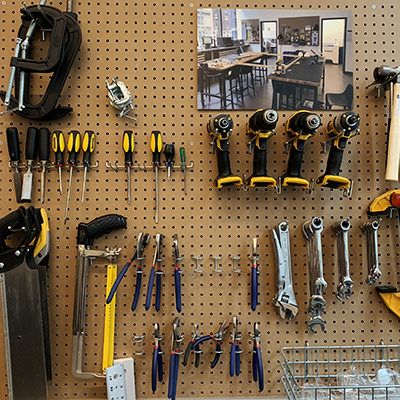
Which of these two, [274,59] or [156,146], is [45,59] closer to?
[156,146]

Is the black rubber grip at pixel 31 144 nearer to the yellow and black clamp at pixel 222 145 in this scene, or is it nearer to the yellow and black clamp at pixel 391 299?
the yellow and black clamp at pixel 222 145

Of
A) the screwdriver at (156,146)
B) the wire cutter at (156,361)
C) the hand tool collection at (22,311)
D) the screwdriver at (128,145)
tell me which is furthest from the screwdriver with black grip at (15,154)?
the wire cutter at (156,361)

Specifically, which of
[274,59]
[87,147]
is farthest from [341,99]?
[87,147]

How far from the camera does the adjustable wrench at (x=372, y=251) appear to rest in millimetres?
1312

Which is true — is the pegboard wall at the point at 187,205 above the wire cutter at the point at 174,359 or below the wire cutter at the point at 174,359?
above

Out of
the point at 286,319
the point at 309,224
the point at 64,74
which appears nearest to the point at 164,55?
the point at 64,74

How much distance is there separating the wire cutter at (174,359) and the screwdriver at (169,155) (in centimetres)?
65

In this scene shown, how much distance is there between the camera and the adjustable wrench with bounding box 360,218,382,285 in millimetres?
1312

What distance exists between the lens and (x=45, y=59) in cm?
125

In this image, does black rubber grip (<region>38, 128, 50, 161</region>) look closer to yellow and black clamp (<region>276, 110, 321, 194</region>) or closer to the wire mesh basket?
yellow and black clamp (<region>276, 110, 321, 194</region>)

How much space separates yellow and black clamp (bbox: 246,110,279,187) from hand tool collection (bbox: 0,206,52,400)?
0.92 meters

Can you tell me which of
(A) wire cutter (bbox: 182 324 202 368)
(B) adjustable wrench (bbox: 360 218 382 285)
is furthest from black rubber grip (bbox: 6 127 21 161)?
(B) adjustable wrench (bbox: 360 218 382 285)

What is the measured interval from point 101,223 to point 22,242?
319 millimetres

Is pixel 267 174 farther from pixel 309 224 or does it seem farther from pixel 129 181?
pixel 129 181
